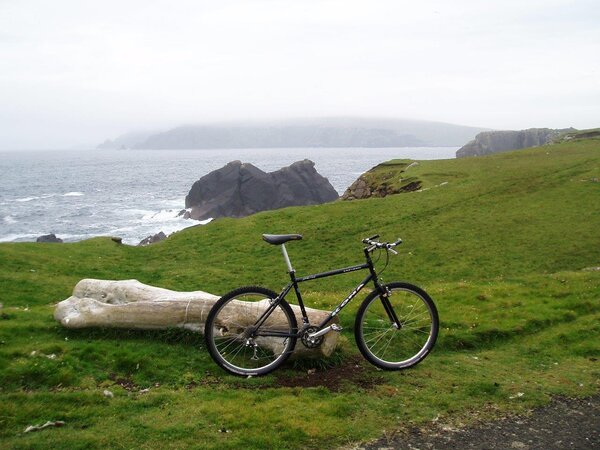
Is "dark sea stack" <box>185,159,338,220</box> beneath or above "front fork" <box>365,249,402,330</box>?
beneath

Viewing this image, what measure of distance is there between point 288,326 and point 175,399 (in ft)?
8.79

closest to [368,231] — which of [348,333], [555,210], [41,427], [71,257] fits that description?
[555,210]

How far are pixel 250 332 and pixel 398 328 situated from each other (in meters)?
3.33

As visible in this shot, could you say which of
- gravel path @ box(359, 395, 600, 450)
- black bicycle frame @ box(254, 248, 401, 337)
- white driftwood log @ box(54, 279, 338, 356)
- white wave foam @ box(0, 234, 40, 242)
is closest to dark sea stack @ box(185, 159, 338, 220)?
white wave foam @ box(0, 234, 40, 242)

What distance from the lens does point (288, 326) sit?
34.3 feet

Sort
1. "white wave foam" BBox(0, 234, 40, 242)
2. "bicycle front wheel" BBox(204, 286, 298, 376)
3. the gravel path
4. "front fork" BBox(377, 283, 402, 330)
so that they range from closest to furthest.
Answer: the gravel path
"bicycle front wheel" BBox(204, 286, 298, 376)
"front fork" BBox(377, 283, 402, 330)
"white wave foam" BBox(0, 234, 40, 242)

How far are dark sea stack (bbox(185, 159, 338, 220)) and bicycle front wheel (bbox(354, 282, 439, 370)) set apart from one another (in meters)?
95.8

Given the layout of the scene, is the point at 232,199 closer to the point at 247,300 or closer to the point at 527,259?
the point at 527,259

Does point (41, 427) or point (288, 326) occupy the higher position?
point (288, 326)

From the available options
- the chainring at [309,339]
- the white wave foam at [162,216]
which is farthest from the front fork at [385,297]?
the white wave foam at [162,216]

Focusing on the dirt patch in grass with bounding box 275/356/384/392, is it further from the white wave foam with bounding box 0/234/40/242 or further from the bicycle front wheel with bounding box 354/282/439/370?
the white wave foam with bounding box 0/234/40/242

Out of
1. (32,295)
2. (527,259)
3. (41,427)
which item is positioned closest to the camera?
(41,427)

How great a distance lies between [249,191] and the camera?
113438 mm

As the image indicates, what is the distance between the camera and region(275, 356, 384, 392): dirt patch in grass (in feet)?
32.7
